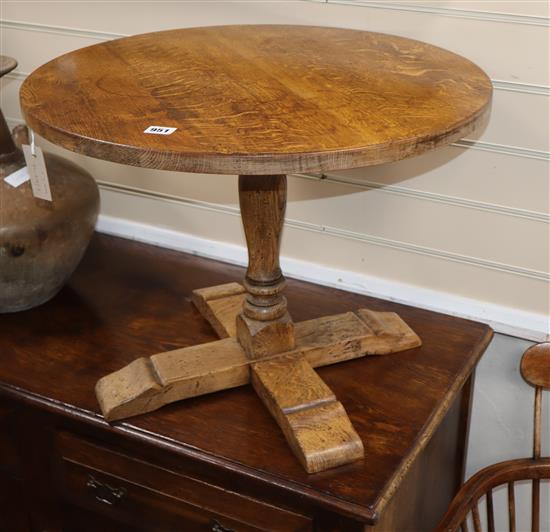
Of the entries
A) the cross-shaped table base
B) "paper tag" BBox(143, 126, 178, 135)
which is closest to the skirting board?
the cross-shaped table base

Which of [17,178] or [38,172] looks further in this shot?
[17,178]

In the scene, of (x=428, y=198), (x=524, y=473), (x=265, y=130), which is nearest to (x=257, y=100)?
(x=265, y=130)

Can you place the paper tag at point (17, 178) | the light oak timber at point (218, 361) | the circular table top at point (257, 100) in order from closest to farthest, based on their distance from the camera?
the circular table top at point (257, 100) → the light oak timber at point (218, 361) → the paper tag at point (17, 178)

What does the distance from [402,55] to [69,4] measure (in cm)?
81

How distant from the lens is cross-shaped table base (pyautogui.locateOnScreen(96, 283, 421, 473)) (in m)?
1.18

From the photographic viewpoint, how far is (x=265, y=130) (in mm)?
968

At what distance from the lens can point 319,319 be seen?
1.43m

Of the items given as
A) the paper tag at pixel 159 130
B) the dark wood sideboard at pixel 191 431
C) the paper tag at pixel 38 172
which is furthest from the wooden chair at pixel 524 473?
the paper tag at pixel 38 172

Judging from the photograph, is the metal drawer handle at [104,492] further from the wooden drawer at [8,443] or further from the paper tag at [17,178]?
the paper tag at [17,178]

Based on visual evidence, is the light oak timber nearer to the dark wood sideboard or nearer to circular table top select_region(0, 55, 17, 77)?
the dark wood sideboard

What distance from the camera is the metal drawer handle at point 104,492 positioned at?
4.57 ft

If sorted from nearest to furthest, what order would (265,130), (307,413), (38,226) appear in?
(265,130) < (307,413) < (38,226)

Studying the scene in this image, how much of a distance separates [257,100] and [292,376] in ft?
1.47

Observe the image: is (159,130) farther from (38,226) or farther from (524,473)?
(524,473)
